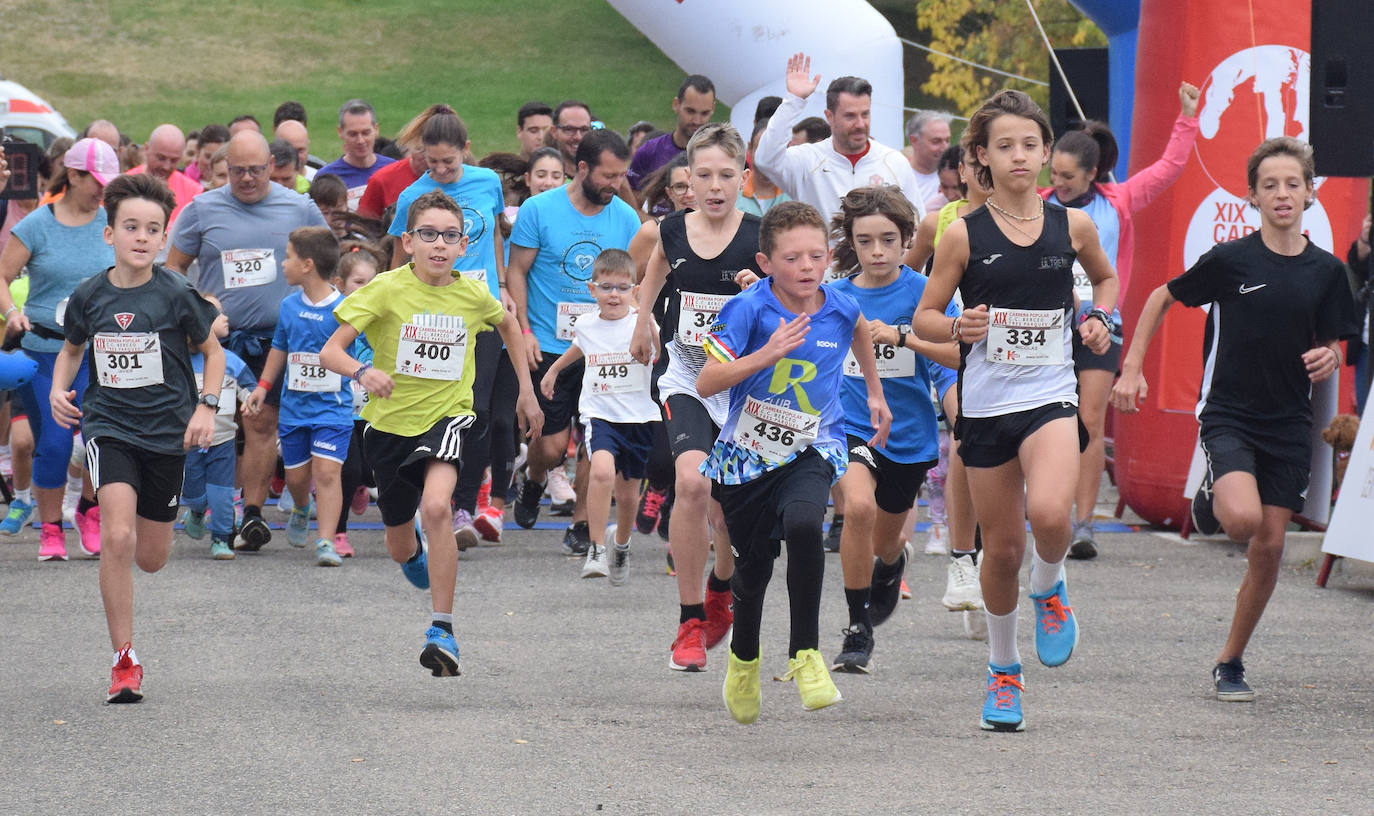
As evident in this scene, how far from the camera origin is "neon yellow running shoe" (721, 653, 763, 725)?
5.79m

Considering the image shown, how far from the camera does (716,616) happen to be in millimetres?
6902

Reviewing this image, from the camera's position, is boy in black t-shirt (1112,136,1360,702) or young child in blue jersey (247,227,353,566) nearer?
boy in black t-shirt (1112,136,1360,702)

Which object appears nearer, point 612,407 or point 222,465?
point 612,407

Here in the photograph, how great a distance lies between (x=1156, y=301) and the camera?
6.80 m

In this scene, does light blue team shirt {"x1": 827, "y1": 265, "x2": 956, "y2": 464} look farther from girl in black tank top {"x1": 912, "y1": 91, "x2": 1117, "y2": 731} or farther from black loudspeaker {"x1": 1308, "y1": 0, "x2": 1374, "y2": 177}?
black loudspeaker {"x1": 1308, "y1": 0, "x2": 1374, "y2": 177}

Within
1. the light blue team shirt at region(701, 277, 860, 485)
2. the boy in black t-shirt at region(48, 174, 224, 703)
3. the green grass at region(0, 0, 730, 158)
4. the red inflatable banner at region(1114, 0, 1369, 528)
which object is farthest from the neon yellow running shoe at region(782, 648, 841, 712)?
the green grass at region(0, 0, 730, 158)

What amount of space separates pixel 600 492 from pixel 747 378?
122 inches

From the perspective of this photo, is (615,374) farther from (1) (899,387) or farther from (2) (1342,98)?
(2) (1342,98)

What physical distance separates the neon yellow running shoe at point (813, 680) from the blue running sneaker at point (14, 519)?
6.28 m

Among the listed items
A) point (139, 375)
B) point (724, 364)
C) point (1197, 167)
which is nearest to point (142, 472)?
point (139, 375)

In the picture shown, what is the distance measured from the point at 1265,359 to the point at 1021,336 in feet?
3.87

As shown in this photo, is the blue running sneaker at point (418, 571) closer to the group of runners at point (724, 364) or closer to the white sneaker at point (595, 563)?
the group of runners at point (724, 364)

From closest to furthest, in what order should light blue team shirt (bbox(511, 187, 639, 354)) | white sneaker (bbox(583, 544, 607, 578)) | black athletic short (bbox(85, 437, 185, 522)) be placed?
black athletic short (bbox(85, 437, 185, 522)) < white sneaker (bbox(583, 544, 607, 578)) < light blue team shirt (bbox(511, 187, 639, 354))

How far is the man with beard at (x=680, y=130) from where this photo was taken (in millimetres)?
11672
